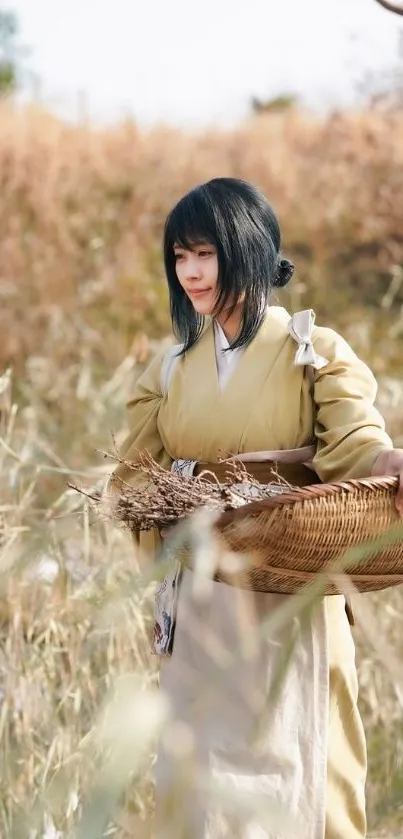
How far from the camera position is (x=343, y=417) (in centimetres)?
182

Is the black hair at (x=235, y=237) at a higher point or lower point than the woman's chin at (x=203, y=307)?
higher

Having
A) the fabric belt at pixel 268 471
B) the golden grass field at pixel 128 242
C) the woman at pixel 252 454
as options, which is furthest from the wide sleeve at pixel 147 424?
the golden grass field at pixel 128 242

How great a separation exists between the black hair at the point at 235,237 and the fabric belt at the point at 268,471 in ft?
0.61

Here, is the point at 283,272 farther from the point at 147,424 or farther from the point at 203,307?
the point at 147,424

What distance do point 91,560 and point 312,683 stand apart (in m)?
1.21

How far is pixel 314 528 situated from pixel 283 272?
0.57 metres

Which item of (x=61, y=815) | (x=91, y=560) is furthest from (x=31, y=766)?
(x=91, y=560)

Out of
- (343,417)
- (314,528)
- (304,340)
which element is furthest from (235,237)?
(314,528)

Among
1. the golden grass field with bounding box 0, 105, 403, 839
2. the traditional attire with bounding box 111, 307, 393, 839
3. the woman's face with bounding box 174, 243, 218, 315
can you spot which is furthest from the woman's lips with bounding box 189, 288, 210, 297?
the golden grass field with bounding box 0, 105, 403, 839

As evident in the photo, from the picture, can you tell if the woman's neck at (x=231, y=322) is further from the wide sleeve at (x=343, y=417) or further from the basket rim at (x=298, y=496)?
the basket rim at (x=298, y=496)

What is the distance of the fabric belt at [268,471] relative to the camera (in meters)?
1.84

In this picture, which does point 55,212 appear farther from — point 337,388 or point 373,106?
point 337,388

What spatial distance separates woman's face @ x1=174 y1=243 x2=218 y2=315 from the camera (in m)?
1.87

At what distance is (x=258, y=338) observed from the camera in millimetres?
1938
